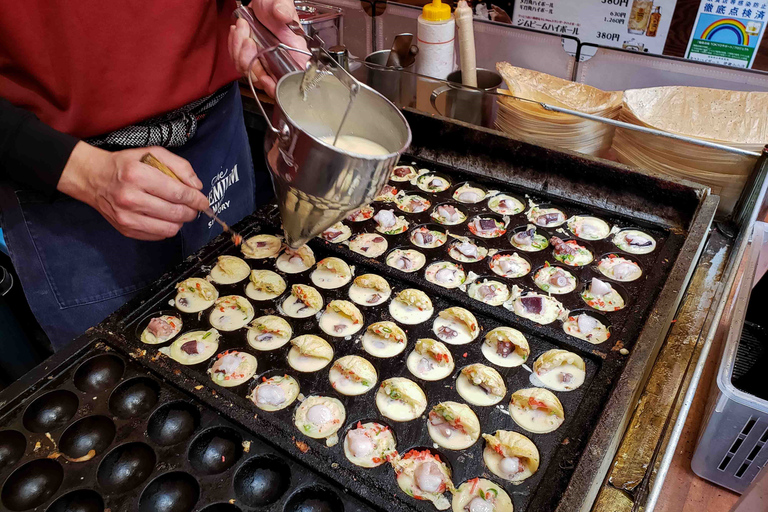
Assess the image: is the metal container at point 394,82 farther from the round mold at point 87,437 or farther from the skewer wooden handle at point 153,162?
the round mold at point 87,437

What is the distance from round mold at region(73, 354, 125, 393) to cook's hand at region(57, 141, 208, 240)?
541 millimetres

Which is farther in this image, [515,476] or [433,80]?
[433,80]

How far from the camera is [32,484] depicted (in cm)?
160

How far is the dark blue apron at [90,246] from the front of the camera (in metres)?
2.18

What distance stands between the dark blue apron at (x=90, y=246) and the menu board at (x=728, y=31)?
311cm

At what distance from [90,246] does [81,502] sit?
119cm

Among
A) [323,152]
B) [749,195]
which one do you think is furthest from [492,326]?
[749,195]

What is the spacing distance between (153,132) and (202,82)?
330 mm

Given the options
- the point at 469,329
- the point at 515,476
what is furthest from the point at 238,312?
the point at 515,476

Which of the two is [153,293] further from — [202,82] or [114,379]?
[202,82]

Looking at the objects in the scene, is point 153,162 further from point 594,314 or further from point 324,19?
point 324,19

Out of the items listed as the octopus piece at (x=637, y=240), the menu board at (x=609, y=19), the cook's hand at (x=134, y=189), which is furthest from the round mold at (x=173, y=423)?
the menu board at (x=609, y=19)

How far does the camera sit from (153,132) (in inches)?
85.7

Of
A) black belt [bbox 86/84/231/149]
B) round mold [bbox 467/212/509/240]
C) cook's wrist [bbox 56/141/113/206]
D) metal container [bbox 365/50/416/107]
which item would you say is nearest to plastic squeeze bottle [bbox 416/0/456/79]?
metal container [bbox 365/50/416/107]
